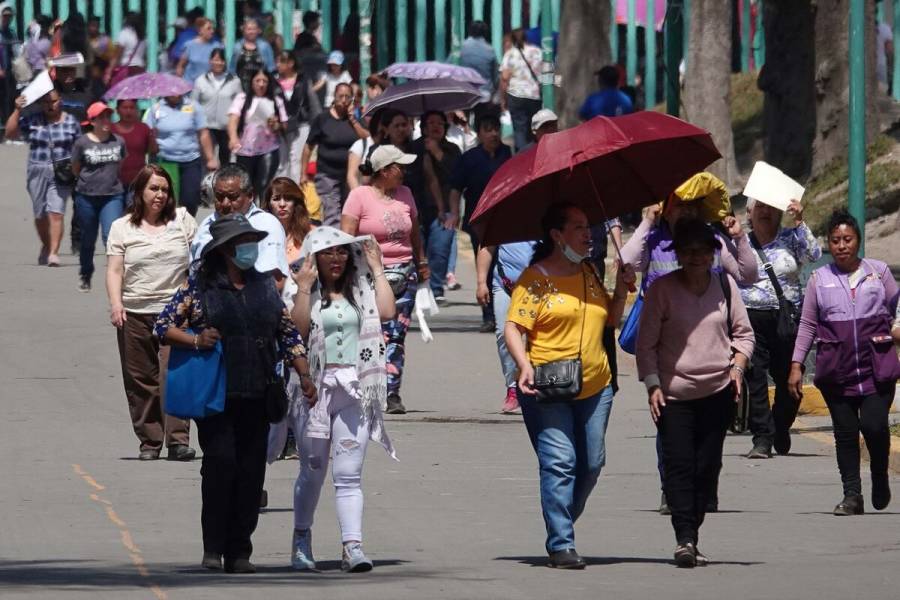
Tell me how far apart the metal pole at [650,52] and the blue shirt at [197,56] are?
23.6 ft

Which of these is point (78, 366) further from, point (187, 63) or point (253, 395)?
point (187, 63)

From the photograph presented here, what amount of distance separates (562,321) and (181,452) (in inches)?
163

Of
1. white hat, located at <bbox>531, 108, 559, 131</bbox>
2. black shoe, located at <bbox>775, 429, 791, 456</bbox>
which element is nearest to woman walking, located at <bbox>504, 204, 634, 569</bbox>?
black shoe, located at <bbox>775, 429, 791, 456</bbox>

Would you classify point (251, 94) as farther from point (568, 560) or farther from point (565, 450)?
point (568, 560)

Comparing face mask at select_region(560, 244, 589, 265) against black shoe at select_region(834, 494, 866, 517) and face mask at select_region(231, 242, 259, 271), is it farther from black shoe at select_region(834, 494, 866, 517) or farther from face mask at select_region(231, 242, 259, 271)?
black shoe at select_region(834, 494, 866, 517)

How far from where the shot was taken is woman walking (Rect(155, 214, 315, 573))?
916cm

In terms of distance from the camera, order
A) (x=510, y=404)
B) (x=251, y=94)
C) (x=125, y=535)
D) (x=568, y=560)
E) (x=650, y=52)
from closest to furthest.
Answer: (x=568, y=560), (x=125, y=535), (x=510, y=404), (x=251, y=94), (x=650, y=52)

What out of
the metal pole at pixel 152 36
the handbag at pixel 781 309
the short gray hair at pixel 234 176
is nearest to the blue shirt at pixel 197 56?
the metal pole at pixel 152 36

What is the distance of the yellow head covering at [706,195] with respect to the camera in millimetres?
10094

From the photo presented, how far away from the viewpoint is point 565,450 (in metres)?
9.34

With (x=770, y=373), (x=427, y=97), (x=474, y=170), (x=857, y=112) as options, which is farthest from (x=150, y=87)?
(x=770, y=373)

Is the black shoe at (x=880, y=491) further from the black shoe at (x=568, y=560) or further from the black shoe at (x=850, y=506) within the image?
the black shoe at (x=568, y=560)

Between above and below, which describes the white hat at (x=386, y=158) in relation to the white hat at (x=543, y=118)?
below

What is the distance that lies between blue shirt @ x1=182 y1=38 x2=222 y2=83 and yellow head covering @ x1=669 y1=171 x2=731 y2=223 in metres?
22.6
